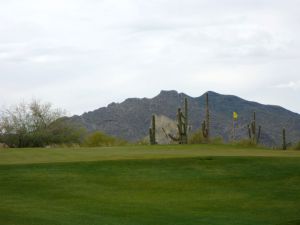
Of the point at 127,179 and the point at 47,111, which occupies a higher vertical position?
the point at 47,111

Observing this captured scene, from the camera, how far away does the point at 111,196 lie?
25859 mm

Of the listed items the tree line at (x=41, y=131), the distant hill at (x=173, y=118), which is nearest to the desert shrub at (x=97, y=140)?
the tree line at (x=41, y=131)

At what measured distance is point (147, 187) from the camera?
2809 centimetres

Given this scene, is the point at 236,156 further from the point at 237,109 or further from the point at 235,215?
the point at 237,109

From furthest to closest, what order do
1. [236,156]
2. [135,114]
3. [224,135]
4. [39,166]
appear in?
[135,114]
[224,135]
[236,156]
[39,166]

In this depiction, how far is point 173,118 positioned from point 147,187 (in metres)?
80.1

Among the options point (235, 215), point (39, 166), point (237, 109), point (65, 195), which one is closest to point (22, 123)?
point (39, 166)

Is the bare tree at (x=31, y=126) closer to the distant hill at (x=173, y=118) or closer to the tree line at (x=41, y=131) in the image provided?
the tree line at (x=41, y=131)

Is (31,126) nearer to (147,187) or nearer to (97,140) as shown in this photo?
(97,140)

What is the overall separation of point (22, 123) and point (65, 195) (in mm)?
40875

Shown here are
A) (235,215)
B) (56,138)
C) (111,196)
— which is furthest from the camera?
(56,138)

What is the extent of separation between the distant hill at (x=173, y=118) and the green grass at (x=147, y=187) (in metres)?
64.8

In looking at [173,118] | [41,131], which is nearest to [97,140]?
[41,131]

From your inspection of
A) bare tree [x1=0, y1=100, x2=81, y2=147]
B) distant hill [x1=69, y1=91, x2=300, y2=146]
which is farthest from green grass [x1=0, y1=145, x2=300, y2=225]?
distant hill [x1=69, y1=91, x2=300, y2=146]
